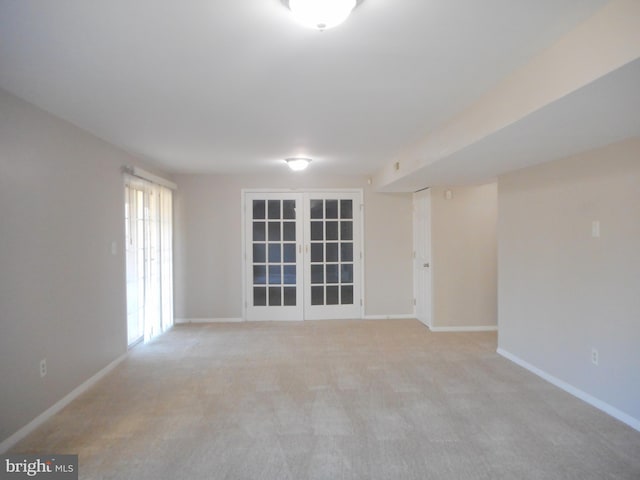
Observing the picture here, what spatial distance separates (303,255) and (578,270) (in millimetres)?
3788

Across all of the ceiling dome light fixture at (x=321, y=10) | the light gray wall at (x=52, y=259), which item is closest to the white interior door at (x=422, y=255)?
the light gray wall at (x=52, y=259)

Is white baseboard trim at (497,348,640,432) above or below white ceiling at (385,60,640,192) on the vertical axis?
below

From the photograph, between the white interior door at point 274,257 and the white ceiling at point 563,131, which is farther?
the white interior door at point 274,257

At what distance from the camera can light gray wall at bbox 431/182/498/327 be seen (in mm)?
5449

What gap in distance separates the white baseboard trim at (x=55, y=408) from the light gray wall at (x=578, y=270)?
4.14 metres

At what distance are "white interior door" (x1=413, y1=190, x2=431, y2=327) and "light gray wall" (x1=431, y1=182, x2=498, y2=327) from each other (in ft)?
0.45

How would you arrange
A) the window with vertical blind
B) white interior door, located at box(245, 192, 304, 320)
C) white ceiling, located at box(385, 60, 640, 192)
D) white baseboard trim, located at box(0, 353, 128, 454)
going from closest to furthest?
white ceiling, located at box(385, 60, 640, 192) → white baseboard trim, located at box(0, 353, 128, 454) → the window with vertical blind → white interior door, located at box(245, 192, 304, 320)

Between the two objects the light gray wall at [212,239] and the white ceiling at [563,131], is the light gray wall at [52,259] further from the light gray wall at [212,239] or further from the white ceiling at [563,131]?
A: the white ceiling at [563,131]

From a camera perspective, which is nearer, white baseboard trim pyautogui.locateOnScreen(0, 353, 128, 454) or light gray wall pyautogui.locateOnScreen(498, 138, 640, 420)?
white baseboard trim pyautogui.locateOnScreen(0, 353, 128, 454)

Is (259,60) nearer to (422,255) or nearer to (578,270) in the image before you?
(578,270)

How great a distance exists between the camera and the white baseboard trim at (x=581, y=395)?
2750 millimetres

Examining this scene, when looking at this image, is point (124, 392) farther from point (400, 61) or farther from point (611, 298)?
point (611, 298)

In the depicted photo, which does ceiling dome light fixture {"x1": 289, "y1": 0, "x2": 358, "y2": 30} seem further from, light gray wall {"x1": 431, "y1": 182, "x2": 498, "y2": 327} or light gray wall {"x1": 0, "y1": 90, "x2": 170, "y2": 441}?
light gray wall {"x1": 431, "y1": 182, "x2": 498, "y2": 327}

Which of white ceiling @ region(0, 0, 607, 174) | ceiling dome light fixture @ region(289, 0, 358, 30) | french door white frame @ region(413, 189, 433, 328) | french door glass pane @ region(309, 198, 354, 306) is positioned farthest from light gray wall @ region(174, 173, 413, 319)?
ceiling dome light fixture @ region(289, 0, 358, 30)
